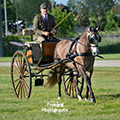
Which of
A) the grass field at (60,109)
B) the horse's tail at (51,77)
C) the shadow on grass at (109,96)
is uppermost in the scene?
the horse's tail at (51,77)

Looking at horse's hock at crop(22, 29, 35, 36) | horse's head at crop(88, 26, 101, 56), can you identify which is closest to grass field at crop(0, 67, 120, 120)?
horse's head at crop(88, 26, 101, 56)

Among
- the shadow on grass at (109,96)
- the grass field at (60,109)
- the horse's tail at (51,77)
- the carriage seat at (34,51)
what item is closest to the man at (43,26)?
the carriage seat at (34,51)

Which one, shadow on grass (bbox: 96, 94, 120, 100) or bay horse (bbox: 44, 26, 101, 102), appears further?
shadow on grass (bbox: 96, 94, 120, 100)

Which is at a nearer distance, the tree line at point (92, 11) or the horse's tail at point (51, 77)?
the horse's tail at point (51, 77)

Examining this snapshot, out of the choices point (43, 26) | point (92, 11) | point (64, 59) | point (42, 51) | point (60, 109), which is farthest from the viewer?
point (92, 11)

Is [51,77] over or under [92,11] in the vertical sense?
under

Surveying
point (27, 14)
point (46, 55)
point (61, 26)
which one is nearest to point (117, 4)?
point (27, 14)

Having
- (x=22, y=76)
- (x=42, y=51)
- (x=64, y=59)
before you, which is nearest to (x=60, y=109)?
(x=64, y=59)

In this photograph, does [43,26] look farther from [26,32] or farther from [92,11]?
[92,11]

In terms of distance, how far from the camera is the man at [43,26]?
8711 millimetres

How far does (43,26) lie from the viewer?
893 cm

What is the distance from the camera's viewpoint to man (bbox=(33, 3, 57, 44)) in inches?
343

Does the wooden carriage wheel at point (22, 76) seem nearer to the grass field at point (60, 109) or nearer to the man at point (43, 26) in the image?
the grass field at point (60, 109)

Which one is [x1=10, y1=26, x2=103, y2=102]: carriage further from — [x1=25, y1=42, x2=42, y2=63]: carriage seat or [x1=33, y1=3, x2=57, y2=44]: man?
[x1=33, y1=3, x2=57, y2=44]: man
